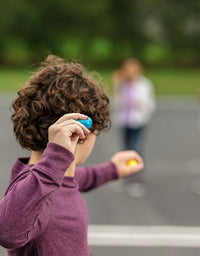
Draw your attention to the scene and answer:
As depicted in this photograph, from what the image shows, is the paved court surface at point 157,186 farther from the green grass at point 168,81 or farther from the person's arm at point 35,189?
the green grass at point 168,81

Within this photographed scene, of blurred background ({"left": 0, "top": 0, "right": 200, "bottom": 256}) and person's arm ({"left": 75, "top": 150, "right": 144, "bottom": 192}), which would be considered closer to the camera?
person's arm ({"left": 75, "top": 150, "right": 144, "bottom": 192})

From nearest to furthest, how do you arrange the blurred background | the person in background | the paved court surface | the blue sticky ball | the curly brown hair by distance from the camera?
the blue sticky ball, the curly brown hair, the paved court surface, the person in background, the blurred background

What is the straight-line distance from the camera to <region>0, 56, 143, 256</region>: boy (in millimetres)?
1678

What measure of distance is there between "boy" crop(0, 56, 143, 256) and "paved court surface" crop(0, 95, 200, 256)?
2963 millimetres

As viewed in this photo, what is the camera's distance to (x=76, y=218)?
6.31 ft

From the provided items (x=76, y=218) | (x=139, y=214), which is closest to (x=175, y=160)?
(x=139, y=214)

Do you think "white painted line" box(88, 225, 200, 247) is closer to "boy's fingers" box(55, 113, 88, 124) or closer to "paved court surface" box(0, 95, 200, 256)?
"paved court surface" box(0, 95, 200, 256)

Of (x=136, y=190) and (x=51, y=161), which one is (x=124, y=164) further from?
(x=136, y=190)

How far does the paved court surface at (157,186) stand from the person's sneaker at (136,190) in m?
0.08

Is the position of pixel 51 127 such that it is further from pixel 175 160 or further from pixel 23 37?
pixel 23 37

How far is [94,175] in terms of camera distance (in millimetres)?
2545

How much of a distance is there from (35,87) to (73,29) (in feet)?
117

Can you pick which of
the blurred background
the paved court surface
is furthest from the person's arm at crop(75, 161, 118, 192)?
the blurred background

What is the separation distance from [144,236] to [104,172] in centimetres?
286
